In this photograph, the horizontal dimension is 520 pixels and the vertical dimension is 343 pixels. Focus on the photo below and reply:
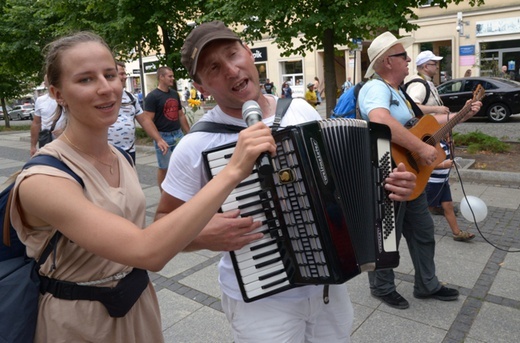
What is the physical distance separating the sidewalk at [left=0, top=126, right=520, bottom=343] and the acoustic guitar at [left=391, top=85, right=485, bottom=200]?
0.94 meters

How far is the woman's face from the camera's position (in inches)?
59.4

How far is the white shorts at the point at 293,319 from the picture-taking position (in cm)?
190

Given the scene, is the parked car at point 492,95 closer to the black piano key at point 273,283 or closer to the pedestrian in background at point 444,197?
the pedestrian in background at point 444,197

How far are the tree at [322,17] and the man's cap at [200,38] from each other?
262 inches

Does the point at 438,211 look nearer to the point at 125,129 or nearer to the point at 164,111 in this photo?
the point at 125,129

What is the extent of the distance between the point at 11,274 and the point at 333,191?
113 centimetres

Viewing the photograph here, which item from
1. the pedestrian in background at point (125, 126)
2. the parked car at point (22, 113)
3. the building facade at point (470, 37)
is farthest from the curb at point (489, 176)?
the parked car at point (22, 113)

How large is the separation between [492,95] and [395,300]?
1264cm

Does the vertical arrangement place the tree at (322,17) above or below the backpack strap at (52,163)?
above

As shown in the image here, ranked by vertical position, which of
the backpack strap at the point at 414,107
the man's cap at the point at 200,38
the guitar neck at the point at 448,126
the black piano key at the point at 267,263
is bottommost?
the black piano key at the point at 267,263

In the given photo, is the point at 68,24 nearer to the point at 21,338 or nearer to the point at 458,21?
the point at 21,338

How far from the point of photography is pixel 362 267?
179 cm

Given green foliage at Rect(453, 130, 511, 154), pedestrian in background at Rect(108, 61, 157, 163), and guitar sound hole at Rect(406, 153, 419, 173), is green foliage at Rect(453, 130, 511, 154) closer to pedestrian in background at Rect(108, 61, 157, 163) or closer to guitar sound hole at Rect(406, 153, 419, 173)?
guitar sound hole at Rect(406, 153, 419, 173)

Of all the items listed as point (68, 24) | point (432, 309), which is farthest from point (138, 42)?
point (432, 309)
